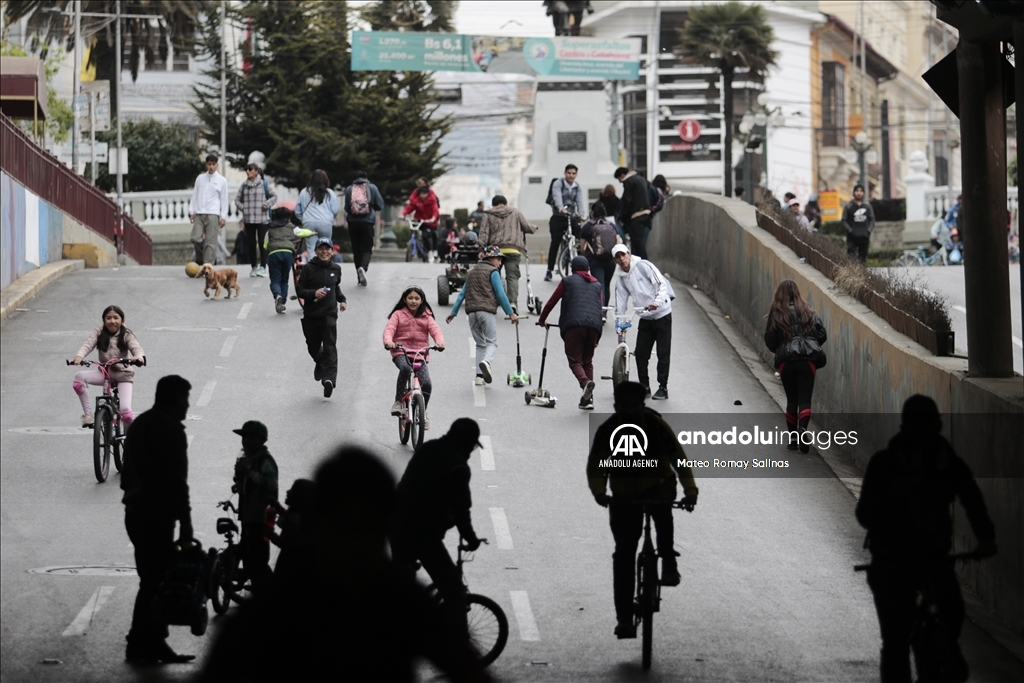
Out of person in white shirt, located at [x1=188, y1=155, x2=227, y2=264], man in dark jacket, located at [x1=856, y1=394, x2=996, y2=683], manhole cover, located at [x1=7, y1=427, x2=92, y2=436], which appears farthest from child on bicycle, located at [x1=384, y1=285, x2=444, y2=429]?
person in white shirt, located at [x1=188, y1=155, x2=227, y2=264]

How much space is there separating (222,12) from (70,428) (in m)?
44.8

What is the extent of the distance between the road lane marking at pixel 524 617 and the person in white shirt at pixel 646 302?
6.42 metres

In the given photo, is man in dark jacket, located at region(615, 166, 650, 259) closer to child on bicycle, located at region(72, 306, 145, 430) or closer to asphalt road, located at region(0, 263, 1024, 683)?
asphalt road, located at region(0, 263, 1024, 683)

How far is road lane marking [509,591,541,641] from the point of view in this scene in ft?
36.7

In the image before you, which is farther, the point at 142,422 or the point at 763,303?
the point at 763,303

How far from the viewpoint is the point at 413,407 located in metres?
16.1

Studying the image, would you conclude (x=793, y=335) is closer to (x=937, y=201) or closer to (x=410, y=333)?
(x=410, y=333)

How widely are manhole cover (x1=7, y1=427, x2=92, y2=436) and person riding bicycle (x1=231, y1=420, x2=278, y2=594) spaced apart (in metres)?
7.47

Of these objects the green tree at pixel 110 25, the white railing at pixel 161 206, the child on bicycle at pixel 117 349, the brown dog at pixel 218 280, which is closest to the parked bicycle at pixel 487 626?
the child on bicycle at pixel 117 349

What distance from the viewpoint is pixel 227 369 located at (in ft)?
68.4

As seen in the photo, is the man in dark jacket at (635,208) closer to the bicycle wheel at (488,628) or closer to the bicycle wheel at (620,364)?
the bicycle wheel at (620,364)

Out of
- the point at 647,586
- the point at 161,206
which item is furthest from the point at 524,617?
the point at 161,206

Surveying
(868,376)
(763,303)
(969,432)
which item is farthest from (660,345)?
(969,432)

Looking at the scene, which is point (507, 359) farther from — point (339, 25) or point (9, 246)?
point (339, 25)
